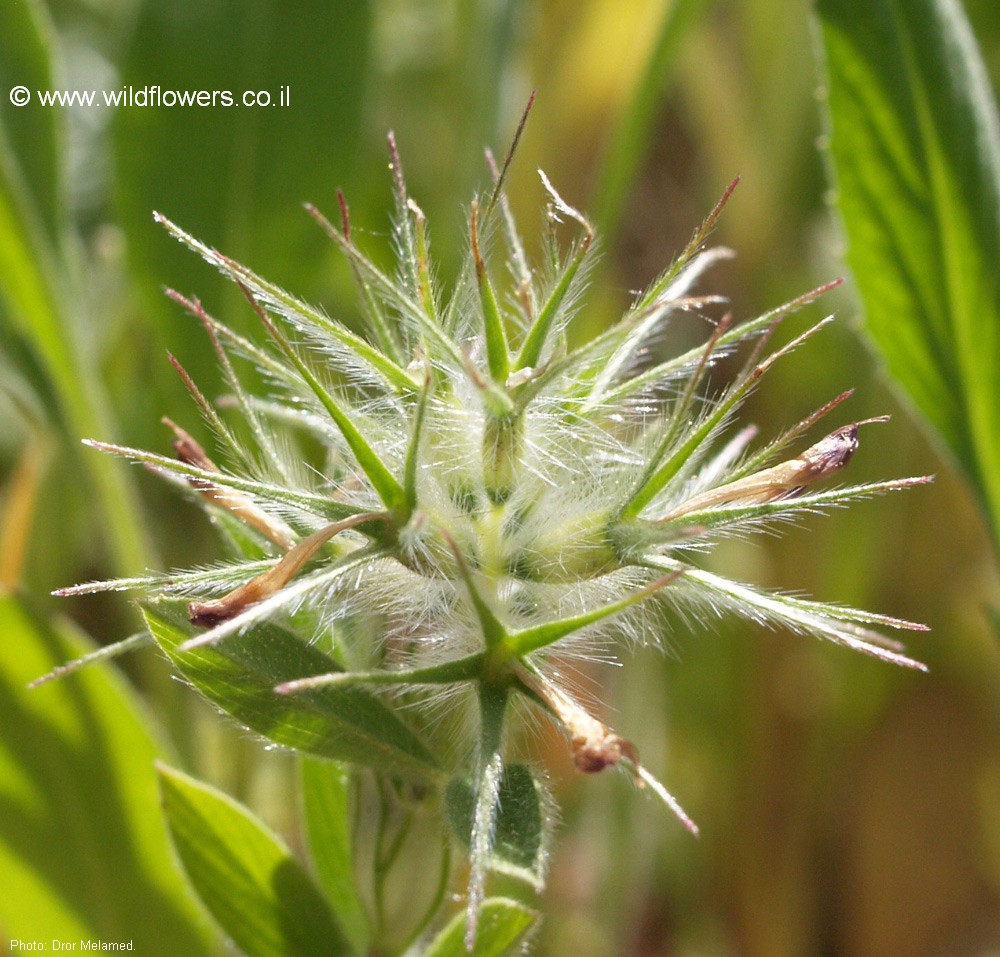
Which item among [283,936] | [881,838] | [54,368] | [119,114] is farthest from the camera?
[881,838]

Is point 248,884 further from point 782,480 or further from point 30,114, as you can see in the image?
point 30,114

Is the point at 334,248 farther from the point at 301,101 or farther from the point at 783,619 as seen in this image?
the point at 783,619

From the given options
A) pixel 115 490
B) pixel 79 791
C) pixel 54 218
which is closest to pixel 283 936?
pixel 79 791

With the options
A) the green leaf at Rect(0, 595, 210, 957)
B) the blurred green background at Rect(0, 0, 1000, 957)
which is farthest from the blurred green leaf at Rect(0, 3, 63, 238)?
the green leaf at Rect(0, 595, 210, 957)

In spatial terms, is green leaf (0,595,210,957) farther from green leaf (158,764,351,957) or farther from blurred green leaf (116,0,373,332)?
blurred green leaf (116,0,373,332)

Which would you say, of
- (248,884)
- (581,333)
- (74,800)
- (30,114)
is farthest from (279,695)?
(581,333)
